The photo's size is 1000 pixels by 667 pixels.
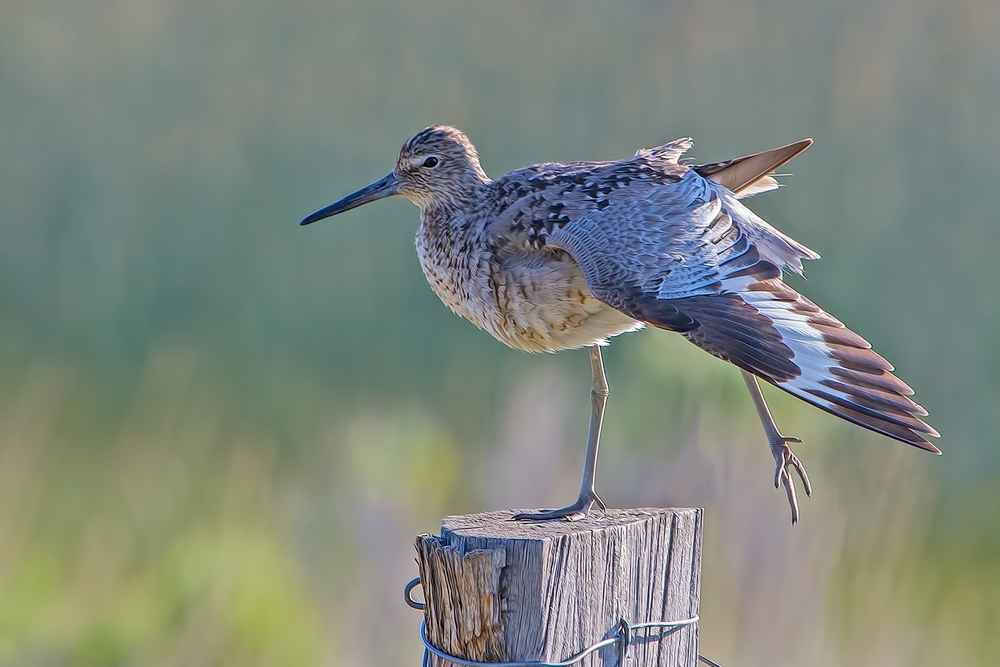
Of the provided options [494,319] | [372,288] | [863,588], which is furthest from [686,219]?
[372,288]

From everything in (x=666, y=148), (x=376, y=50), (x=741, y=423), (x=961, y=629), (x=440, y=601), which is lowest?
(x=961, y=629)

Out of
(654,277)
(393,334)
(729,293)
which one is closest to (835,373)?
(729,293)

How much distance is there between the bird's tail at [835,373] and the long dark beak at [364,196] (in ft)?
5.66

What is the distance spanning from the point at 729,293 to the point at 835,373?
0.42 m

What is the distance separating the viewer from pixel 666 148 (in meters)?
3.90

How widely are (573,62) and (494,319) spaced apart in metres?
3.92

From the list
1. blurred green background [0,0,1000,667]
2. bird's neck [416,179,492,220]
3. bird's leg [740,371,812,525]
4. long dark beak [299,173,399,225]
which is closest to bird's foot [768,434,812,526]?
bird's leg [740,371,812,525]

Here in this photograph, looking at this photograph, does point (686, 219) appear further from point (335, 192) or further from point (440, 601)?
point (335, 192)

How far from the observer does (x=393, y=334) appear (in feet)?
19.6

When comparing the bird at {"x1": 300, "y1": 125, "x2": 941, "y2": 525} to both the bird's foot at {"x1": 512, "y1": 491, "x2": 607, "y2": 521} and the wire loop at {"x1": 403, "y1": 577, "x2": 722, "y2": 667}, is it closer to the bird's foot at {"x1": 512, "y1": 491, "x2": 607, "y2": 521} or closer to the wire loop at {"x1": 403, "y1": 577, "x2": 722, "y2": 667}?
the bird's foot at {"x1": 512, "y1": 491, "x2": 607, "y2": 521}

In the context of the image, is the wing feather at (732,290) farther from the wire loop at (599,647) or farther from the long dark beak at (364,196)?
the long dark beak at (364,196)

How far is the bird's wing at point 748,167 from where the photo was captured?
3600mm

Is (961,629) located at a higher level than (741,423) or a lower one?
lower

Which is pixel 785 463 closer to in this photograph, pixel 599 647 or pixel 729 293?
pixel 729 293
